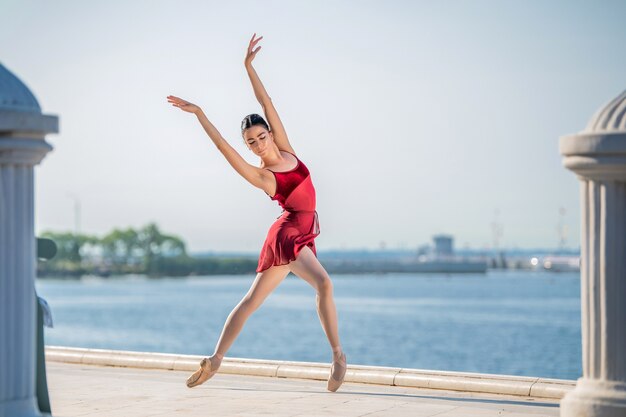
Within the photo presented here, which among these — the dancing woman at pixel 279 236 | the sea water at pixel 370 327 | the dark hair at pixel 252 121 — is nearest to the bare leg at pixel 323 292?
the dancing woman at pixel 279 236

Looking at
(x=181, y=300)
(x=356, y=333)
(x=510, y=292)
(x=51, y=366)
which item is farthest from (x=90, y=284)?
(x=51, y=366)

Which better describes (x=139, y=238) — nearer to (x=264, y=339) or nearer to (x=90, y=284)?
(x=90, y=284)

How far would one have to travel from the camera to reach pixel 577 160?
5531mm

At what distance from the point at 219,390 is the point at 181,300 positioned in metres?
111

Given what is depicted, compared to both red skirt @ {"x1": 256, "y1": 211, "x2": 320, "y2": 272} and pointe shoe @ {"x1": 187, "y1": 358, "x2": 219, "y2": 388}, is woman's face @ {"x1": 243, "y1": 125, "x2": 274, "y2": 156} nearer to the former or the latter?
red skirt @ {"x1": 256, "y1": 211, "x2": 320, "y2": 272}

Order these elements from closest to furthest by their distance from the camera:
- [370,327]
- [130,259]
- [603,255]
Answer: [603,255] → [370,327] → [130,259]

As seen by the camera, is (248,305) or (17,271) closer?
(17,271)

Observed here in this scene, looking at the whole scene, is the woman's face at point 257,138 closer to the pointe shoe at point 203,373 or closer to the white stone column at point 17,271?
the pointe shoe at point 203,373

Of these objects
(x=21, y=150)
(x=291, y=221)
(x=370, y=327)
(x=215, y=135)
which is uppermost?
(x=215, y=135)

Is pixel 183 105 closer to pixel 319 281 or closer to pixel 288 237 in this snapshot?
pixel 288 237

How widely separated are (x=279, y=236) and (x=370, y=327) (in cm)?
6957

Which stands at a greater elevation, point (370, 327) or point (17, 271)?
point (17, 271)

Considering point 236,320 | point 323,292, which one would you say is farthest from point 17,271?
point 323,292

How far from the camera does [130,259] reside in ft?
563
